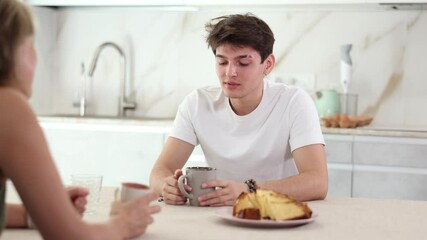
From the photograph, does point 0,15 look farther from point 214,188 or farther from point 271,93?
point 271,93

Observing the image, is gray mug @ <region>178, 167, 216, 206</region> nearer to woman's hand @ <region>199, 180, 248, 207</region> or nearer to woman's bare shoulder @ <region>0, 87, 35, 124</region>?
woman's hand @ <region>199, 180, 248, 207</region>

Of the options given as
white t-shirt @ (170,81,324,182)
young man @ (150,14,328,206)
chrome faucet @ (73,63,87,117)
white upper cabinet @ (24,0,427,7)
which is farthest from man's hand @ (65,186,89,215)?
chrome faucet @ (73,63,87,117)

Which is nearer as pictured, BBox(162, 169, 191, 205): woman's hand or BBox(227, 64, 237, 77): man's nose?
BBox(162, 169, 191, 205): woman's hand

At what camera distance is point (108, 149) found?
12.6 ft

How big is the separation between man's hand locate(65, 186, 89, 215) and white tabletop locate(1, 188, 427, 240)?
0.19ft

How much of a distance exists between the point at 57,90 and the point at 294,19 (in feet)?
5.46

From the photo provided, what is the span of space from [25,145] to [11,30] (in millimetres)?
185

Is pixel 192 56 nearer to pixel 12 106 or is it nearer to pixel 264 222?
pixel 264 222

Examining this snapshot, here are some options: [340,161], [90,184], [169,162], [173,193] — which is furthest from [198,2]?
[90,184]

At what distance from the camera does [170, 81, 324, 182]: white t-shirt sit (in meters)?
2.28

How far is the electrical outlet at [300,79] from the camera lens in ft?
13.6

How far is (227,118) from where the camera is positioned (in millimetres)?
2354

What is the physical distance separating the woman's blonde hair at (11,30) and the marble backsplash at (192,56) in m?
3.13

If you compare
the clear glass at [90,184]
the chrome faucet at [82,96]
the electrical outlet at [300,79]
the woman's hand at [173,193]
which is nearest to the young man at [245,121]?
the woman's hand at [173,193]
